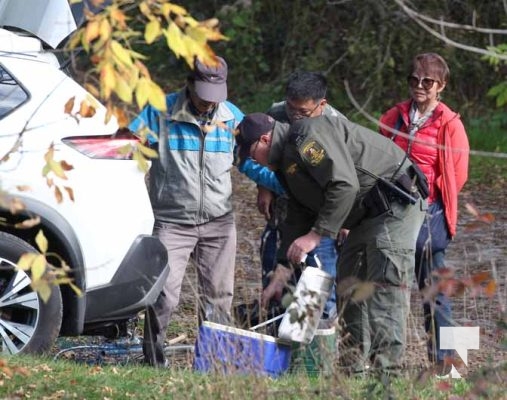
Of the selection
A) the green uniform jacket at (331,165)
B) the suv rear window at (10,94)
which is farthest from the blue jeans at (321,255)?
the suv rear window at (10,94)

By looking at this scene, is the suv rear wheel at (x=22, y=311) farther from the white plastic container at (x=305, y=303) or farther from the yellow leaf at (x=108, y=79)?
the yellow leaf at (x=108, y=79)

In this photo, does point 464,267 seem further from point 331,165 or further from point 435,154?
point 331,165

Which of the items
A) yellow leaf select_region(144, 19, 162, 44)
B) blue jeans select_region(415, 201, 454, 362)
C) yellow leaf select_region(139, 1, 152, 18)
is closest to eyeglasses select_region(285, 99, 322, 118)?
blue jeans select_region(415, 201, 454, 362)

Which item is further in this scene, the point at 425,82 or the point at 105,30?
the point at 425,82

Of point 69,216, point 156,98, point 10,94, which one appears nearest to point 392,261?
point 69,216

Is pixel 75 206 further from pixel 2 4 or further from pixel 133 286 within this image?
pixel 2 4

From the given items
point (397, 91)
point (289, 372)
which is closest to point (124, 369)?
point (289, 372)

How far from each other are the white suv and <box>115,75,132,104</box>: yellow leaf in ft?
7.44

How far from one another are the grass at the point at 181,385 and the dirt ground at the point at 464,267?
27 cm

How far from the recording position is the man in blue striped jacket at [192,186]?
6855mm

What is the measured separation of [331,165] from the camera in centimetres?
598

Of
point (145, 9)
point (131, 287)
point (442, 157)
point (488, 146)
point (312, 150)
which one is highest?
point (488, 146)

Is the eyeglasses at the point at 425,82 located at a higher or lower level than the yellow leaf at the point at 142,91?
higher

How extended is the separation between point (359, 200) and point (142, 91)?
99.1 inches
